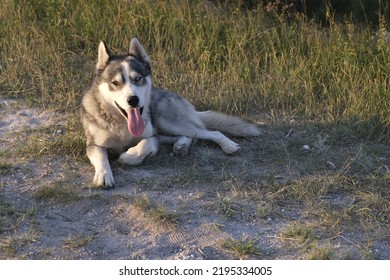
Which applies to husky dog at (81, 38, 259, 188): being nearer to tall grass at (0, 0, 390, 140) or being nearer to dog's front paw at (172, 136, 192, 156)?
dog's front paw at (172, 136, 192, 156)

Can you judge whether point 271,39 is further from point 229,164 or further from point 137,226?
point 137,226

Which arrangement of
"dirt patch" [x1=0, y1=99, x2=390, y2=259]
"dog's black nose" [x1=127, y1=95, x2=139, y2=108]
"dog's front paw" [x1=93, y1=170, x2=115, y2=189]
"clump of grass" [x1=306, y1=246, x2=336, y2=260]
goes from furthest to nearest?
1. "dog's black nose" [x1=127, y1=95, x2=139, y2=108]
2. "dog's front paw" [x1=93, y1=170, x2=115, y2=189]
3. "dirt patch" [x1=0, y1=99, x2=390, y2=259]
4. "clump of grass" [x1=306, y1=246, x2=336, y2=260]

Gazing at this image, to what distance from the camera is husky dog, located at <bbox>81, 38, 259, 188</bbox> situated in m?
5.12

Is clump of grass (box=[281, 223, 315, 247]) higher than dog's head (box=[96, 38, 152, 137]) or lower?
lower

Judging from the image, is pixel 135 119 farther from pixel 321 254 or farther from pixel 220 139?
pixel 321 254

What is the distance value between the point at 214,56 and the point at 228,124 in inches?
57.1

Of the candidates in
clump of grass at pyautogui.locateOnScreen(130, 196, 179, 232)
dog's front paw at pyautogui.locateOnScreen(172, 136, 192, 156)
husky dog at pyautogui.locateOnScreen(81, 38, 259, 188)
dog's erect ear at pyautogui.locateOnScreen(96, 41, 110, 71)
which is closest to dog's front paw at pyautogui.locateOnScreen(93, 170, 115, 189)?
husky dog at pyautogui.locateOnScreen(81, 38, 259, 188)

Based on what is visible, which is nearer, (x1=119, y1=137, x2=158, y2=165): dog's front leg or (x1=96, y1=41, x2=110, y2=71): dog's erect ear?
(x1=119, y1=137, x2=158, y2=165): dog's front leg

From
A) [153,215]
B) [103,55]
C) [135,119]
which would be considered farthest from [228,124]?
[153,215]

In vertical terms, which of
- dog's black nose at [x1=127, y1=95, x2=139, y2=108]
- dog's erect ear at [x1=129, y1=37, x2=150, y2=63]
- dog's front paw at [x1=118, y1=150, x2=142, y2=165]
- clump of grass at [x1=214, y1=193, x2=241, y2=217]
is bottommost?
dog's front paw at [x1=118, y1=150, x2=142, y2=165]

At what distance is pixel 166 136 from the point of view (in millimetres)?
5848

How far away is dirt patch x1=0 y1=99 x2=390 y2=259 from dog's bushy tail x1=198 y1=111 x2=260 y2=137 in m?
0.08

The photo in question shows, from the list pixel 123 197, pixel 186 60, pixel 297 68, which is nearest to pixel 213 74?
pixel 186 60
